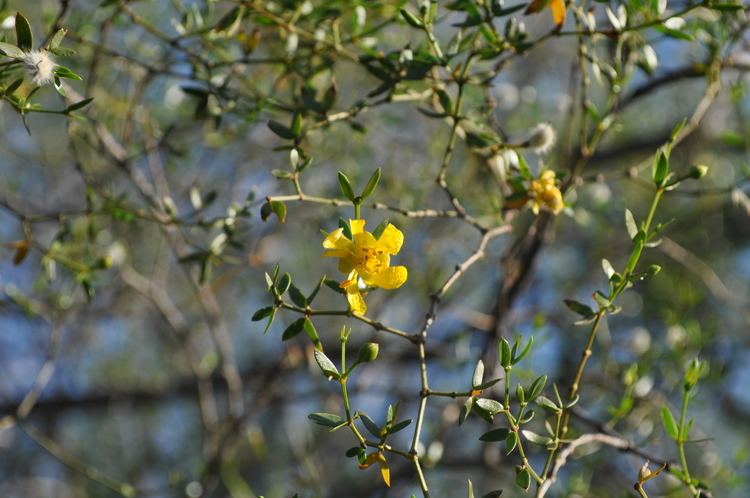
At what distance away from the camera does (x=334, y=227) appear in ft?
6.70

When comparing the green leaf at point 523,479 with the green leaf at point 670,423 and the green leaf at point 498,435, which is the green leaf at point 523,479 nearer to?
the green leaf at point 498,435

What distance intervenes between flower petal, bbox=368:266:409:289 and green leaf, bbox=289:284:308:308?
8 centimetres

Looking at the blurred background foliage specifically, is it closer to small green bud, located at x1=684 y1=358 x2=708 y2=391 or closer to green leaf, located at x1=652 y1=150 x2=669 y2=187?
small green bud, located at x1=684 y1=358 x2=708 y2=391

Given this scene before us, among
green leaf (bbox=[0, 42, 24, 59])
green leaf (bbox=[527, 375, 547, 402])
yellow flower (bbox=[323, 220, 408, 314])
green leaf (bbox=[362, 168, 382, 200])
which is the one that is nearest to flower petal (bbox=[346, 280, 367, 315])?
yellow flower (bbox=[323, 220, 408, 314])

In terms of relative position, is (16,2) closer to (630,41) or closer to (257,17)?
(257,17)

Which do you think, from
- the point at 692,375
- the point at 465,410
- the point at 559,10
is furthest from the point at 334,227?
the point at 465,410

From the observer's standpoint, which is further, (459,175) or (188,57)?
(459,175)

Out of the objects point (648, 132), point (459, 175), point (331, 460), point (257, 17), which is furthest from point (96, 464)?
point (257, 17)

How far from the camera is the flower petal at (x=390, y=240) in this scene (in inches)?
40.9

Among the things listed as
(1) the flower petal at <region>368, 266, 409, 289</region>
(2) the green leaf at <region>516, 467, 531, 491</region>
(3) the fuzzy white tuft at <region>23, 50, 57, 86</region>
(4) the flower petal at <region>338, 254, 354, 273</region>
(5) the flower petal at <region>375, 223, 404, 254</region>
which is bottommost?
(2) the green leaf at <region>516, 467, 531, 491</region>

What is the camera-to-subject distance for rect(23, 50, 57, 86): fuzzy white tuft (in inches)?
38.6

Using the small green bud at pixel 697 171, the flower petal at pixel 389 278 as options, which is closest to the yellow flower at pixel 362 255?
the flower petal at pixel 389 278

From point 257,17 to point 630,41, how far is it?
644 mm

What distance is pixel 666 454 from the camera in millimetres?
2850
